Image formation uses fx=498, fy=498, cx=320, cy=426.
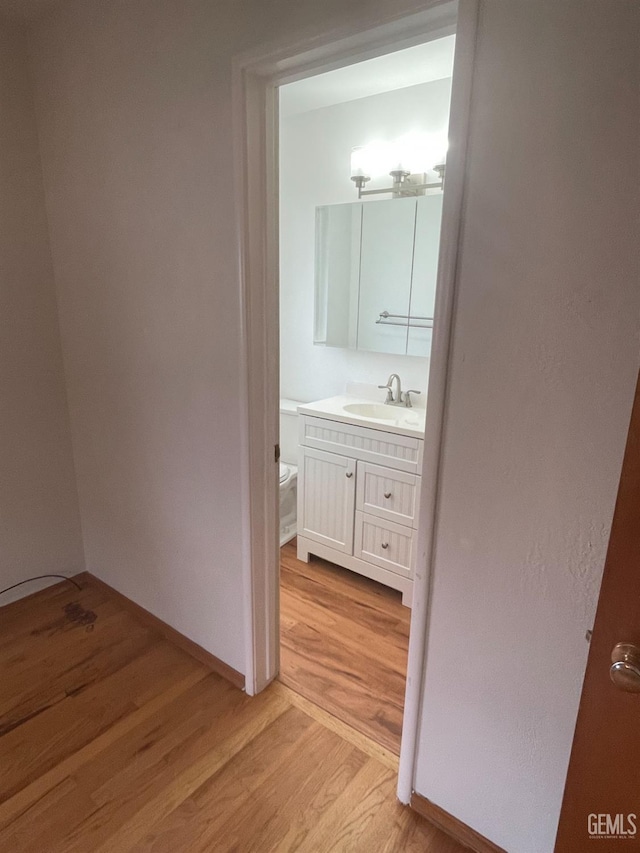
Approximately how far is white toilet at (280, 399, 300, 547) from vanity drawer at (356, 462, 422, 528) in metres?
0.57

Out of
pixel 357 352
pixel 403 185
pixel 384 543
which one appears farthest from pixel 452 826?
→ pixel 403 185

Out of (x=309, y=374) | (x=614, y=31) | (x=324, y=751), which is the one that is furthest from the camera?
(x=309, y=374)

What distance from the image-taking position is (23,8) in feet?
5.77

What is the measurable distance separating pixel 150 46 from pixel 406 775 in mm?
2282

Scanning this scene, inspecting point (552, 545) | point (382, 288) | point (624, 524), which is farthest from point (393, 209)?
point (624, 524)

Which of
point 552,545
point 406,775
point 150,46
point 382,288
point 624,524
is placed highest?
point 150,46

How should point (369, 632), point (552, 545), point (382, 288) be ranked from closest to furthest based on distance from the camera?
point (552, 545)
point (369, 632)
point (382, 288)

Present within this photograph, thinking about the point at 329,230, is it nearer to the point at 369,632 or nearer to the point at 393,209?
the point at 393,209

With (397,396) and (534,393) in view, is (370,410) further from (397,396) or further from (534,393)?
(534,393)

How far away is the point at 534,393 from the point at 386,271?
1817 mm

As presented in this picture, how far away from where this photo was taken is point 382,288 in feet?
8.87

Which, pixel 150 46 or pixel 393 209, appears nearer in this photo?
pixel 150 46

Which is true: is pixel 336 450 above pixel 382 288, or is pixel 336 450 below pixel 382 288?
below

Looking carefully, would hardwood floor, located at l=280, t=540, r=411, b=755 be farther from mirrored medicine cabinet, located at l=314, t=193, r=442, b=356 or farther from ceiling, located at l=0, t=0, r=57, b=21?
ceiling, located at l=0, t=0, r=57, b=21
